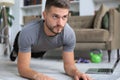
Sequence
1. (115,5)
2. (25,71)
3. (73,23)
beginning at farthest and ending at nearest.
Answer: (115,5) < (73,23) < (25,71)

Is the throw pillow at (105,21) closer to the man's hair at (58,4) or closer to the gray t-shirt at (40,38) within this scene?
the gray t-shirt at (40,38)

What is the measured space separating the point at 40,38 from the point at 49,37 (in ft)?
0.21

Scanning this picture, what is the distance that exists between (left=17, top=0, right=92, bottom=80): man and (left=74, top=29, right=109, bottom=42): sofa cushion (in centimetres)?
122

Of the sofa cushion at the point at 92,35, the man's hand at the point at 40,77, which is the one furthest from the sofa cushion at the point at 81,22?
the man's hand at the point at 40,77

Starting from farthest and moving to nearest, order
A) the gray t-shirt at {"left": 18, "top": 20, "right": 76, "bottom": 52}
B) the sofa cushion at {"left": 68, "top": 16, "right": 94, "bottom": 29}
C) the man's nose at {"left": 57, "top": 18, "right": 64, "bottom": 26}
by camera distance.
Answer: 1. the sofa cushion at {"left": 68, "top": 16, "right": 94, "bottom": 29}
2. the gray t-shirt at {"left": 18, "top": 20, "right": 76, "bottom": 52}
3. the man's nose at {"left": 57, "top": 18, "right": 64, "bottom": 26}

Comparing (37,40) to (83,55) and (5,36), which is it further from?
(5,36)

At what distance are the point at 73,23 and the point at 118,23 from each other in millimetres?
755

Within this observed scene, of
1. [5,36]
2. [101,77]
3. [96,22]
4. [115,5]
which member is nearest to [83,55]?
[96,22]

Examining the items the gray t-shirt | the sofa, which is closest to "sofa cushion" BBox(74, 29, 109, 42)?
the sofa

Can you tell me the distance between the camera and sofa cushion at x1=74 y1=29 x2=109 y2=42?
9.32 ft

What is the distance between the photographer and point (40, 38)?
1.62 metres

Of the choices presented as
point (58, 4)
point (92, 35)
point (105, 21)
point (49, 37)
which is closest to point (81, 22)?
point (105, 21)

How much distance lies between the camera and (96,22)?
310 cm

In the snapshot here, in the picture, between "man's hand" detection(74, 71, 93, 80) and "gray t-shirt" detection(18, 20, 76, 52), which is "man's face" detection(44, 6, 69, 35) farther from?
"man's hand" detection(74, 71, 93, 80)
